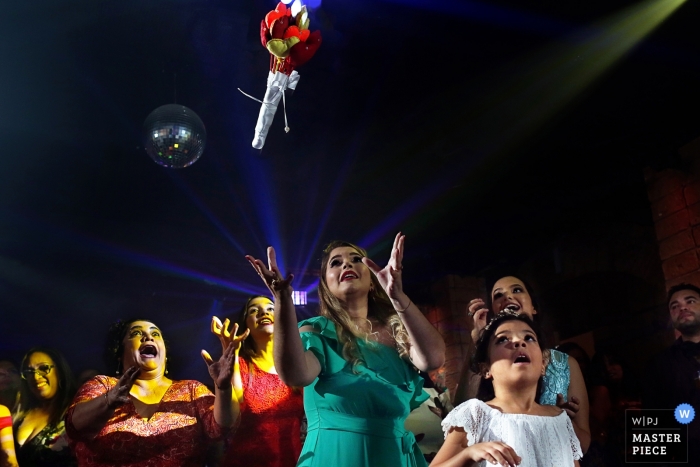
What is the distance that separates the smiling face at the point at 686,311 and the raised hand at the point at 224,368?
2368 millimetres

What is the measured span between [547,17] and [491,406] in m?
2.39

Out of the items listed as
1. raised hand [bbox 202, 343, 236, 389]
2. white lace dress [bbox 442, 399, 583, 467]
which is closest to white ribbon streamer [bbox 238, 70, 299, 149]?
raised hand [bbox 202, 343, 236, 389]

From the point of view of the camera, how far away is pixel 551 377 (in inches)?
104

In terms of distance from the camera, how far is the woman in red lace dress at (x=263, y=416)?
3.57 meters

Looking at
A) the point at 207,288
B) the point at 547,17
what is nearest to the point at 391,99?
the point at 547,17

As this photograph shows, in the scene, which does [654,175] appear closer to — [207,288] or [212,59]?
[212,59]

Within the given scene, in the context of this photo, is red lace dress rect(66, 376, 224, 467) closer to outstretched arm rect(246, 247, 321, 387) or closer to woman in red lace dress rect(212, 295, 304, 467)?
woman in red lace dress rect(212, 295, 304, 467)

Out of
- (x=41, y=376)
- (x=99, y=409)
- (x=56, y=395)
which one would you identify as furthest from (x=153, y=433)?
(x=41, y=376)

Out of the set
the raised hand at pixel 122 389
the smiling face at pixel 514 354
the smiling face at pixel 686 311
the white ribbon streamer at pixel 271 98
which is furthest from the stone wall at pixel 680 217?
the raised hand at pixel 122 389

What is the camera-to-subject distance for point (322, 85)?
4.28 meters

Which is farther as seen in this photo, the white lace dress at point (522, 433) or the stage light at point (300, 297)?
the stage light at point (300, 297)

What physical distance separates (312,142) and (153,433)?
7.85 ft

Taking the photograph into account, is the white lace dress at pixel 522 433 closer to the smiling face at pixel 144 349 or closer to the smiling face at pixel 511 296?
the smiling face at pixel 511 296

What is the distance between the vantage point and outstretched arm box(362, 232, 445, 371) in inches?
80.8
